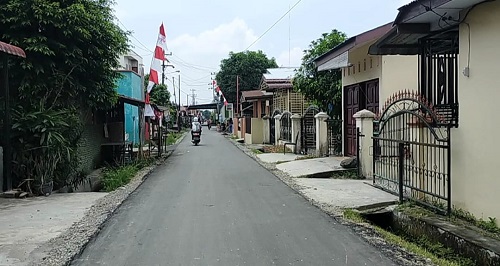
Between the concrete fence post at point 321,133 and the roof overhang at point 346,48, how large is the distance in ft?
8.49

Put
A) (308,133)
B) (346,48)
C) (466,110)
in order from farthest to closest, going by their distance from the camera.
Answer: (308,133) < (346,48) < (466,110)

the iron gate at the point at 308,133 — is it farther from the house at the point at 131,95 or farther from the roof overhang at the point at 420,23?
the house at the point at 131,95

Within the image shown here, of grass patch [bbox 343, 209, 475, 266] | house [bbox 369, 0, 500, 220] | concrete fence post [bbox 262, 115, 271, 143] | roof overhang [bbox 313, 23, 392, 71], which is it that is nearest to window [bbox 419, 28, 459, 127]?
house [bbox 369, 0, 500, 220]

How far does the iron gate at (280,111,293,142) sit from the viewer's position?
25083 millimetres

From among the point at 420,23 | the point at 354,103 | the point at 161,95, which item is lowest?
the point at 354,103

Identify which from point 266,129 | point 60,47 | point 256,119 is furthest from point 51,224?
point 256,119

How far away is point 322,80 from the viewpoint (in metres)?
22.0

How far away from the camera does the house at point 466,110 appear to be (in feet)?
23.5

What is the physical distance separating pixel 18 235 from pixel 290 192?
6124mm

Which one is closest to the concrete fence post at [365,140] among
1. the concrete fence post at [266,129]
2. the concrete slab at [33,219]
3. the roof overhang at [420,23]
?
the roof overhang at [420,23]

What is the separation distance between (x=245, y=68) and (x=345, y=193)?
48489 mm

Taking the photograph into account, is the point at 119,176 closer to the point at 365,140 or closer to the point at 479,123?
the point at 365,140

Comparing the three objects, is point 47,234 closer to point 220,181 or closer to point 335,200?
point 335,200

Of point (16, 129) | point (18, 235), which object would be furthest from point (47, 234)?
point (16, 129)
